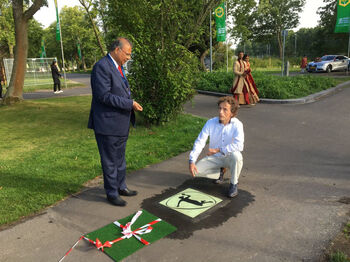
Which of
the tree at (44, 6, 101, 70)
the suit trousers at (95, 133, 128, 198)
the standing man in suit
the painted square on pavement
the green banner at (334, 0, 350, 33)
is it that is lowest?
the painted square on pavement

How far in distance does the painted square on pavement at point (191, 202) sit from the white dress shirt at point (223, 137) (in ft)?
2.00

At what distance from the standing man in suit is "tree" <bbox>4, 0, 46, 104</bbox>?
423 inches

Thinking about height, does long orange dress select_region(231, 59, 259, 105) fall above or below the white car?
below

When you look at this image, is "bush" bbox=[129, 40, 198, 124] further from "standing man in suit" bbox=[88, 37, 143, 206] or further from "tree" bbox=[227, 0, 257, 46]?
"tree" bbox=[227, 0, 257, 46]

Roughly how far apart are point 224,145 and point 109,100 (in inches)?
68.3

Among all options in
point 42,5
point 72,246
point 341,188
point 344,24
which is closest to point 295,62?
point 344,24

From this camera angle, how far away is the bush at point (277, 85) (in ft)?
38.2

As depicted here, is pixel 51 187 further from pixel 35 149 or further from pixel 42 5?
pixel 42 5

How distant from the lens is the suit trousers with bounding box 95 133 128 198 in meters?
3.51

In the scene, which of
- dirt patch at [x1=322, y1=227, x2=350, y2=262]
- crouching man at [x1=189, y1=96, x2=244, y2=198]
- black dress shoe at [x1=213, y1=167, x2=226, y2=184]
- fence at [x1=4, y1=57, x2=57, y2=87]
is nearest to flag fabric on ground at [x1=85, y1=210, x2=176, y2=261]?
crouching man at [x1=189, y1=96, x2=244, y2=198]

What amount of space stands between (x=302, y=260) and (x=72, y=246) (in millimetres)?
2262

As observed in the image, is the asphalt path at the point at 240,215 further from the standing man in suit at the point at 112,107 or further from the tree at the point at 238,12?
the tree at the point at 238,12

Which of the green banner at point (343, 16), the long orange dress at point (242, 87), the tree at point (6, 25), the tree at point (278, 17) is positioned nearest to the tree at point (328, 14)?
the tree at point (278, 17)

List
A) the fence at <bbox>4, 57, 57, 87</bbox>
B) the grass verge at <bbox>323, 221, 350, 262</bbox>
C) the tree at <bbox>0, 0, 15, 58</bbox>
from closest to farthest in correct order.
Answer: the grass verge at <bbox>323, 221, 350, 262</bbox> → the fence at <bbox>4, 57, 57, 87</bbox> → the tree at <bbox>0, 0, 15, 58</bbox>
